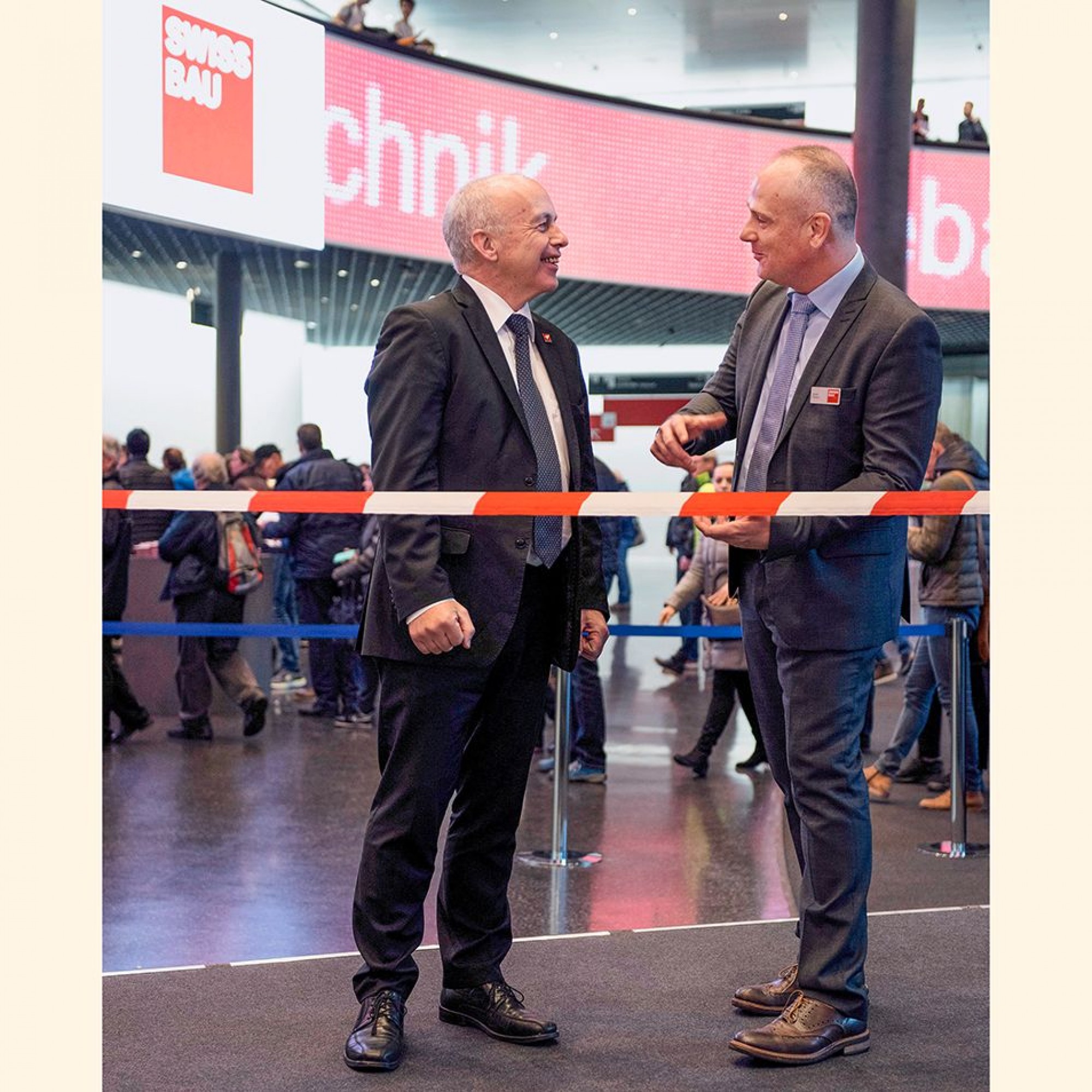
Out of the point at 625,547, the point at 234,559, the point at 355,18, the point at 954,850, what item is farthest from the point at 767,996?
the point at 625,547

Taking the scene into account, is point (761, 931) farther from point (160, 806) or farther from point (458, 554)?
point (160, 806)

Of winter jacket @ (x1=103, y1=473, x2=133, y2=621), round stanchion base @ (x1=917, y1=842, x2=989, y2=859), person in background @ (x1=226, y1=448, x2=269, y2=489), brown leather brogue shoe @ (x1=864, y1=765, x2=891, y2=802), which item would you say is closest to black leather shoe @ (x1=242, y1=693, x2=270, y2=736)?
winter jacket @ (x1=103, y1=473, x2=133, y2=621)

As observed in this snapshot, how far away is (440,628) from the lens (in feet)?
8.79

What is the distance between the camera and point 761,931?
3693 millimetres

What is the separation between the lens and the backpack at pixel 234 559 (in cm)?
775

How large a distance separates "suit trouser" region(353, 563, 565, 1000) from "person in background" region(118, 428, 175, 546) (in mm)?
5162

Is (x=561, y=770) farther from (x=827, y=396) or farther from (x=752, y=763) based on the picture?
(x=827, y=396)

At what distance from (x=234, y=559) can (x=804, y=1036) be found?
18.1 feet

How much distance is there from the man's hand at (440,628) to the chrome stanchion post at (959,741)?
123 inches

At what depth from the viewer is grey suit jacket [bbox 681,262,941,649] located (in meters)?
2.79

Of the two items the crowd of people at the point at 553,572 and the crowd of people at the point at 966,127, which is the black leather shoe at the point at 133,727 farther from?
the crowd of people at the point at 966,127

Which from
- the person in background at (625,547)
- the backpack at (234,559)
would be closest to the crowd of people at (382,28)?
the person in background at (625,547)
